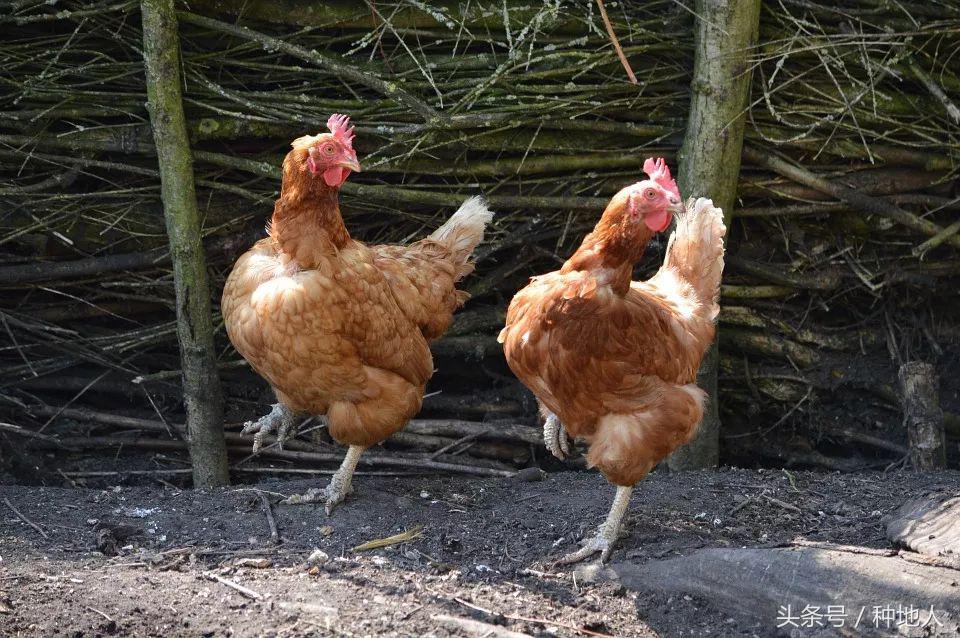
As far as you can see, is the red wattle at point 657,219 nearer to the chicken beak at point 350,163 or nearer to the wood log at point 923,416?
the chicken beak at point 350,163

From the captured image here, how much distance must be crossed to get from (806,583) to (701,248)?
1.49 metres

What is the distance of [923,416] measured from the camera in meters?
4.66

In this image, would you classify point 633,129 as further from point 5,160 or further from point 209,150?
point 5,160

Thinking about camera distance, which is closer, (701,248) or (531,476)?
(701,248)

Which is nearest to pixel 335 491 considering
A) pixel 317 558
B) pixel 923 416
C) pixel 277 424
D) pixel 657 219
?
pixel 277 424

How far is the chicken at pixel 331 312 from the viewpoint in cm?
355

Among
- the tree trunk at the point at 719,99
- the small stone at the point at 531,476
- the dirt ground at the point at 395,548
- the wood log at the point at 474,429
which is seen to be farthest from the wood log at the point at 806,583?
the tree trunk at the point at 719,99

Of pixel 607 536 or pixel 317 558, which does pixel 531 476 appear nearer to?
pixel 607 536

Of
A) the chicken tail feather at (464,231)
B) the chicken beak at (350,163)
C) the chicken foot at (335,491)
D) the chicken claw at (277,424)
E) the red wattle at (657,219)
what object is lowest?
the chicken foot at (335,491)

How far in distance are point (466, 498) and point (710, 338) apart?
1253mm

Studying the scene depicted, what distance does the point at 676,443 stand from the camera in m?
3.64

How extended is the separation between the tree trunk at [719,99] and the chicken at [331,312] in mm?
1283

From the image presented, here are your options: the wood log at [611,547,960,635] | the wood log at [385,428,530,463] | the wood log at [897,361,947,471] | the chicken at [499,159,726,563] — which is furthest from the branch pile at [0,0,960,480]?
the wood log at [611,547,960,635]

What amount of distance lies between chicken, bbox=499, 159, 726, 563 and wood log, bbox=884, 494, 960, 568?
0.81 metres
